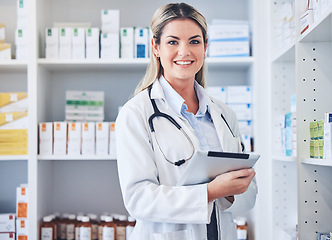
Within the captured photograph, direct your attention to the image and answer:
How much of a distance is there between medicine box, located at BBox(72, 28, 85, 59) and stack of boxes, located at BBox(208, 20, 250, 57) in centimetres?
86

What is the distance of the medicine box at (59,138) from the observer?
2.74 meters

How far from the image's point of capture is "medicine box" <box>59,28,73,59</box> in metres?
2.78

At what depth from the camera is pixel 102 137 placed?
9.02 feet

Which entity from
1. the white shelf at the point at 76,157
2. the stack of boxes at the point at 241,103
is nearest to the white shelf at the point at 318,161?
the stack of boxes at the point at 241,103

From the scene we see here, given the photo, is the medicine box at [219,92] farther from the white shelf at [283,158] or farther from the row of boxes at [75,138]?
the row of boxes at [75,138]

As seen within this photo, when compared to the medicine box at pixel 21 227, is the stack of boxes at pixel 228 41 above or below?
above

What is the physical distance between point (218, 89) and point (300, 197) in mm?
1098

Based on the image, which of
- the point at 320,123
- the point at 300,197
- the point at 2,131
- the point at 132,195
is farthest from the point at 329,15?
the point at 2,131

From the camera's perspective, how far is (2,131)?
108 inches

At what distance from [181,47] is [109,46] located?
3.97ft

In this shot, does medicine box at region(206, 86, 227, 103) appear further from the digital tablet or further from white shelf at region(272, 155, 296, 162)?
the digital tablet

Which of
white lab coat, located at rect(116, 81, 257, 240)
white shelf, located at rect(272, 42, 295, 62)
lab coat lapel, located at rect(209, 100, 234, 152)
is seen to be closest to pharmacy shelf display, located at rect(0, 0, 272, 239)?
white shelf, located at rect(272, 42, 295, 62)

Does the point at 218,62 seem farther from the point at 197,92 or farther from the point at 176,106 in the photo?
the point at 176,106

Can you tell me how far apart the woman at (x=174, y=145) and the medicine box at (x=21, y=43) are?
127 cm
